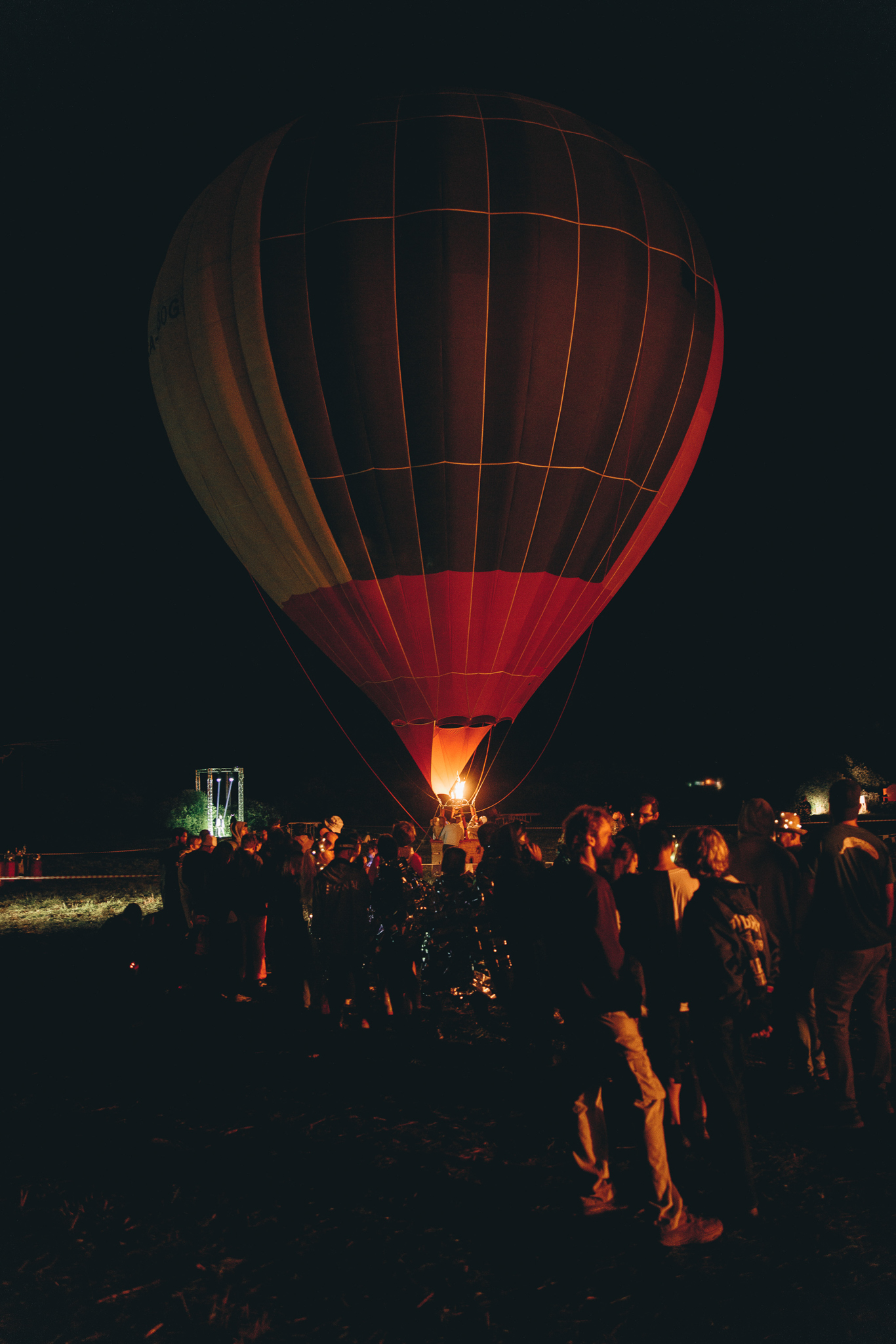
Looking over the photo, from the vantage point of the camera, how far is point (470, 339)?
1000 cm

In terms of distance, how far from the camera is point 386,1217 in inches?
142

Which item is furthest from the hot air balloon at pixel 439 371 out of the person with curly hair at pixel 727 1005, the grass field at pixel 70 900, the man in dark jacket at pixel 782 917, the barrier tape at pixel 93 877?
the person with curly hair at pixel 727 1005

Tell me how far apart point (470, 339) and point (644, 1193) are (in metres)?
8.76

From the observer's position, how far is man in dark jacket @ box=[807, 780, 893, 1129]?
4.32 m

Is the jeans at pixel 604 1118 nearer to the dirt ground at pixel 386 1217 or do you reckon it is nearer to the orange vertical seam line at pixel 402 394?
the dirt ground at pixel 386 1217

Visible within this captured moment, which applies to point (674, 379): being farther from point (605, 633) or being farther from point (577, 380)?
point (605, 633)

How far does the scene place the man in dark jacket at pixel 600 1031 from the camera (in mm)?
3363

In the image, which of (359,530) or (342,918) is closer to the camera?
(342,918)

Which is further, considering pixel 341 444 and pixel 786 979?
pixel 341 444

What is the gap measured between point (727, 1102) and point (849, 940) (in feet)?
4.24

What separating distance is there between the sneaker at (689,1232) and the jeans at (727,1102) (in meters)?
0.18

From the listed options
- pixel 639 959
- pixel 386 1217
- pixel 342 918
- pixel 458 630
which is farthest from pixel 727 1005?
pixel 458 630

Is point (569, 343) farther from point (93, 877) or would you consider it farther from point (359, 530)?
point (93, 877)

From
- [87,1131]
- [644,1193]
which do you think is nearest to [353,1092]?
[87,1131]
